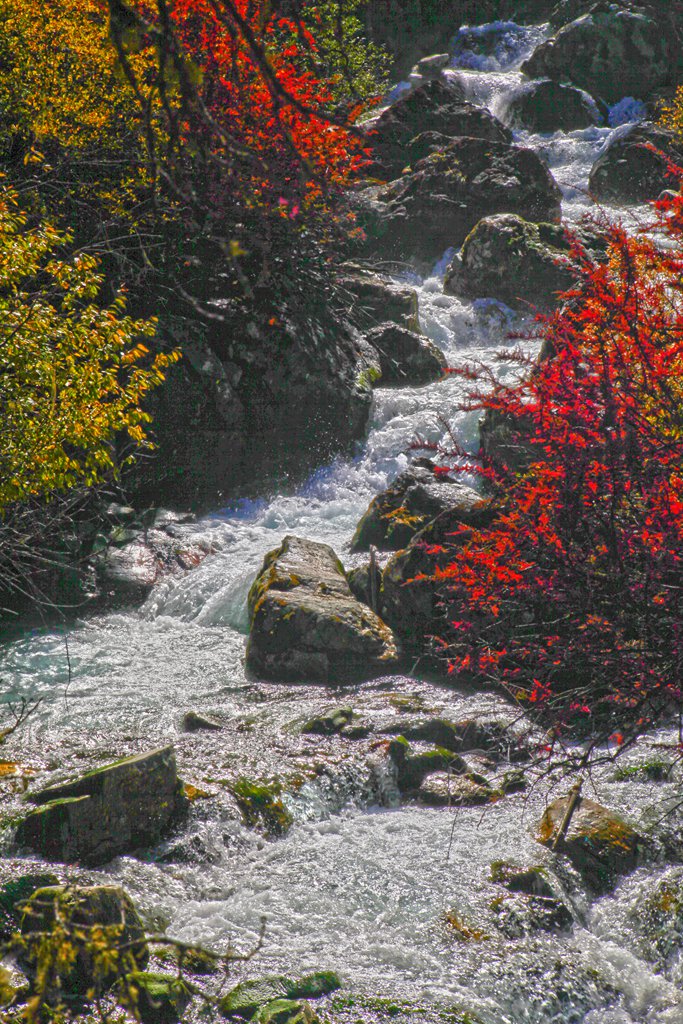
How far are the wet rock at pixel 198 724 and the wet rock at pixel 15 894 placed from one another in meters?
3.00

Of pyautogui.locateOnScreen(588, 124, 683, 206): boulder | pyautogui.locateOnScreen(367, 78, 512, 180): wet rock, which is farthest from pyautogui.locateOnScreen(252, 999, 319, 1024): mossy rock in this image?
pyautogui.locateOnScreen(367, 78, 512, 180): wet rock

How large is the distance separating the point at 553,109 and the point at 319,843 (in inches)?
1410

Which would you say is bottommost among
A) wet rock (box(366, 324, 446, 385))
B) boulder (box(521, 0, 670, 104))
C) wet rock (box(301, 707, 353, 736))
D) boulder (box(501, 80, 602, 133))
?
wet rock (box(301, 707, 353, 736))

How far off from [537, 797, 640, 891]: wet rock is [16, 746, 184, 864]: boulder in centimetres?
312

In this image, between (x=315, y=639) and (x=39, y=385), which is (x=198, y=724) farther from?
(x=39, y=385)

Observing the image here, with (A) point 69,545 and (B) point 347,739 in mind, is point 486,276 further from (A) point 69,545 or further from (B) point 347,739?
(B) point 347,739

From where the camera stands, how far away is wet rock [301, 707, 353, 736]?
8633 mm

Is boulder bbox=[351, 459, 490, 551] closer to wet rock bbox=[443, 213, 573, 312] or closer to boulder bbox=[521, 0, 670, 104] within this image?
wet rock bbox=[443, 213, 573, 312]

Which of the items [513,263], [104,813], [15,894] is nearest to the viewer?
[15,894]

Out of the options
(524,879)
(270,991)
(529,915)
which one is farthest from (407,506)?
(270,991)

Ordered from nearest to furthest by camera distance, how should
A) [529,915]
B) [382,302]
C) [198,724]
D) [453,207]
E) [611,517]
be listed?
1. [611,517]
2. [529,915]
3. [198,724]
4. [382,302]
5. [453,207]

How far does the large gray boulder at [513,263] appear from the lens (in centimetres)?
2191

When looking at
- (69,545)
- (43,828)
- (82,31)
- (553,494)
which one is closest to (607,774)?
(553,494)

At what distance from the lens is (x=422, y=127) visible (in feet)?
107
